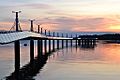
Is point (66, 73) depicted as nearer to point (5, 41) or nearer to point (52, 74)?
point (52, 74)

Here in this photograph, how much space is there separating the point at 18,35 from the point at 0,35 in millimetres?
11270

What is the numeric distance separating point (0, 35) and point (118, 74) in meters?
16.4

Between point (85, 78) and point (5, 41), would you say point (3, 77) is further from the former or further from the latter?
point (85, 78)

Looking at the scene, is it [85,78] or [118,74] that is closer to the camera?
[85,78]

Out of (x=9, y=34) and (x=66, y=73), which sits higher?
(x=9, y=34)

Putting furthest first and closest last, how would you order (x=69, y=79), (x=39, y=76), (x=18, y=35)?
1. (x=18, y=35)
2. (x=39, y=76)
3. (x=69, y=79)

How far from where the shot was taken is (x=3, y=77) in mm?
50031

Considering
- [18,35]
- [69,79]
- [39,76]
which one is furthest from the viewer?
[18,35]

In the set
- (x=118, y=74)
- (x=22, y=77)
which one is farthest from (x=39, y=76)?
(x=118, y=74)

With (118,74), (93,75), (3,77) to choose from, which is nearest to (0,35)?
(3,77)

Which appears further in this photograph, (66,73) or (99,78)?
(66,73)

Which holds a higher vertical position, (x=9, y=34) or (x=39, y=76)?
(x=9, y=34)

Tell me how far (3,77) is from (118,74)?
15.2 m

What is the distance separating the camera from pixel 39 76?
51469 mm
